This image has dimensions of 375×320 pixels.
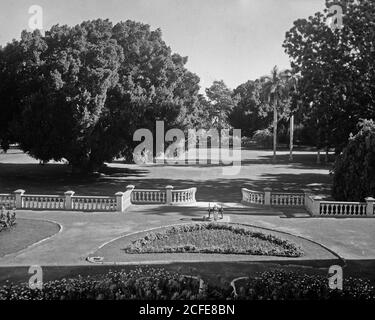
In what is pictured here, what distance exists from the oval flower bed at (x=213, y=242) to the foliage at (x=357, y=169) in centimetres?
1027

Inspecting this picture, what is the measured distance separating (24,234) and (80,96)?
1766 centimetres

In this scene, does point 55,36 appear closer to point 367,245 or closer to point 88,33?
point 88,33

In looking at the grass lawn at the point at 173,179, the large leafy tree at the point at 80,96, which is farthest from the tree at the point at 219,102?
the large leafy tree at the point at 80,96

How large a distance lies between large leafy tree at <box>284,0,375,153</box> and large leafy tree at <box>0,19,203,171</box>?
12.3 meters

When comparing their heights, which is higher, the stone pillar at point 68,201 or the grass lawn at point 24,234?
the stone pillar at point 68,201

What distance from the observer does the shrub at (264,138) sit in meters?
96.2

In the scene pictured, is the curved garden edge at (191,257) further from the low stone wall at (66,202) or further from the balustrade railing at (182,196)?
the balustrade railing at (182,196)

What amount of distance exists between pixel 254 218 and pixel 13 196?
1412cm

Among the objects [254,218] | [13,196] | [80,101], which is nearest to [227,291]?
[254,218]

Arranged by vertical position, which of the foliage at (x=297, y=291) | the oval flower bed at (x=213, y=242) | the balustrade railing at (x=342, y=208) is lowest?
the oval flower bed at (x=213, y=242)

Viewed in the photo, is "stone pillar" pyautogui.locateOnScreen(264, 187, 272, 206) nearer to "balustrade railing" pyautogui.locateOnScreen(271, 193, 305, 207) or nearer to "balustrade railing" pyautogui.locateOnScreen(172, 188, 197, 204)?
"balustrade railing" pyautogui.locateOnScreen(271, 193, 305, 207)

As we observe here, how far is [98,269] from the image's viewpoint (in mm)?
15500

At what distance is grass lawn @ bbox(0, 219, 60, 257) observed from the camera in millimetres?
18266

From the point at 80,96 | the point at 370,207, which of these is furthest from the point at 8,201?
the point at 370,207
